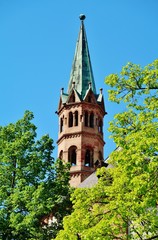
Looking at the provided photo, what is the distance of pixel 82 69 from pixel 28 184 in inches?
1229

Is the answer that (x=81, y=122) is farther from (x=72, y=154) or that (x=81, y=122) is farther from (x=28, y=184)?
(x=28, y=184)

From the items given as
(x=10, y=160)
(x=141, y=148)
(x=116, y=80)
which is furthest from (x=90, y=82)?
(x=141, y=148)

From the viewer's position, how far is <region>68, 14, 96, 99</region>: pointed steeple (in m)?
51.0

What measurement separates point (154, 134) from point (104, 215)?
142 inches

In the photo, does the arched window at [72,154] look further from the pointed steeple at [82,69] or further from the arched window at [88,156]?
the pointed steeple at [82,69]

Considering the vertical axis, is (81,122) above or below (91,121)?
below

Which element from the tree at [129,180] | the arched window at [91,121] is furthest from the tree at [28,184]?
the arched window at [91,121]

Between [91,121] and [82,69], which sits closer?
[91,121]

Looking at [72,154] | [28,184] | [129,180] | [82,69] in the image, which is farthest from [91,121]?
[129,180]

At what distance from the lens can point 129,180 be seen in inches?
588

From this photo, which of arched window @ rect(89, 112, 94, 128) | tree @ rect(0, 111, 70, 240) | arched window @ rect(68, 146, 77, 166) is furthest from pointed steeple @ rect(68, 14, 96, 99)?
tree @ rect(0, 111, 70, 240)

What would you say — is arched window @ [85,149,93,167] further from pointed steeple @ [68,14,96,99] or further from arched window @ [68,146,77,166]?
pointed steeple @ [68,14,96,99]

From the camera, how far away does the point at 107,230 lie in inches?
603

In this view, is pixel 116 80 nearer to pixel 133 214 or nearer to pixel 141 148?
pixel 141 148
